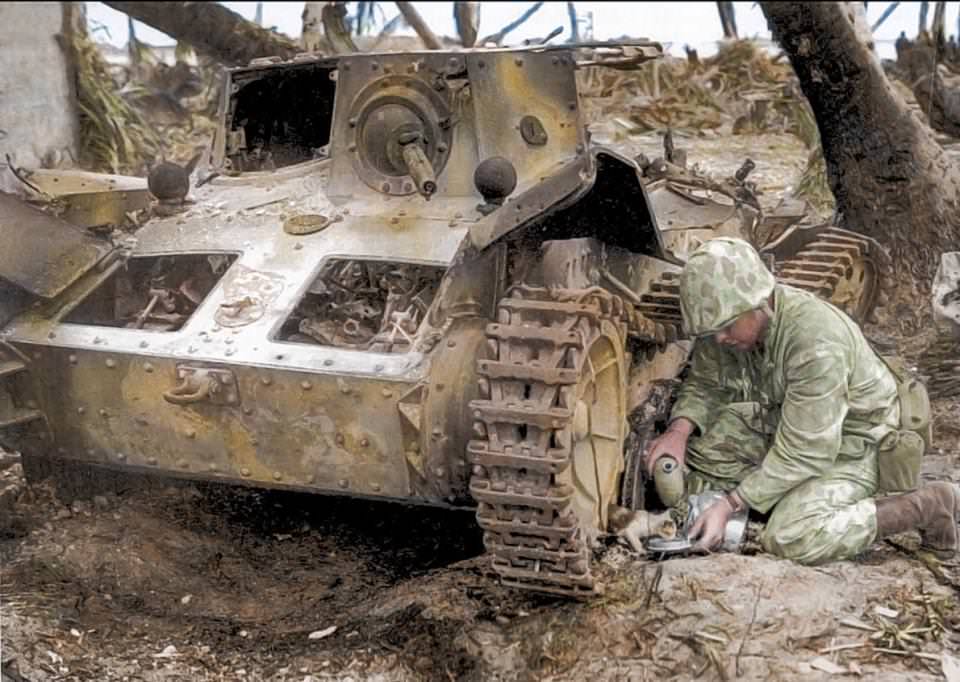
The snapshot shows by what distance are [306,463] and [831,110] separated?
372 cm

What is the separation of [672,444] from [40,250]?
2479 millimetres

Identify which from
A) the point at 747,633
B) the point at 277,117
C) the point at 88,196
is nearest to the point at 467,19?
the point at 277,117

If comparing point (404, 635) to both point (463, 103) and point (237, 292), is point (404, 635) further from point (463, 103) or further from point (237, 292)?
point (463, 103)

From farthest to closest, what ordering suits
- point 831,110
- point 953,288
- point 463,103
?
point 831,110 < point 953,288 < point 463,103

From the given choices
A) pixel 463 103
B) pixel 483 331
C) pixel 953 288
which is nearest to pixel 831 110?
pixel 953 288

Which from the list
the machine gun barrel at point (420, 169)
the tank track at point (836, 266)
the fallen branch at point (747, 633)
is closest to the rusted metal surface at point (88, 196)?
the machine gun barrel at point (420, 169)

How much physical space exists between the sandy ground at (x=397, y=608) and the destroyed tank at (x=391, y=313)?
27 centimetres

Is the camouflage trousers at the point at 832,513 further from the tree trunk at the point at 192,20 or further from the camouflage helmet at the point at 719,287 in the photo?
the tree trunk at the point at 192,20

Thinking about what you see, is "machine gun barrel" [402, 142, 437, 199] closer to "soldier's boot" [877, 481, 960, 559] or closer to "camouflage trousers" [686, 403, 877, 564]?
"camouflage trousers" [686, 403, 877, 564]

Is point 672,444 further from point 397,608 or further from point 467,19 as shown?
point 467,19

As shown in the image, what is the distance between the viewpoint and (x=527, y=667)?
4.24m

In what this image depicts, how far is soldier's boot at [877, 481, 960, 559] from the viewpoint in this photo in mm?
4652

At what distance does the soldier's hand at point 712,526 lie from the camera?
15.2 feet

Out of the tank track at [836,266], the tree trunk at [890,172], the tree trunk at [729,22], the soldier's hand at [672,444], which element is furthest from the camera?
the tree trunk at [890,172]
